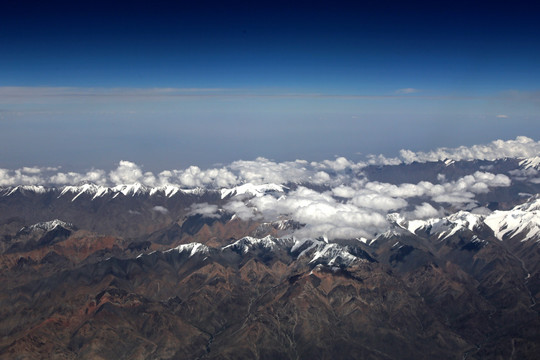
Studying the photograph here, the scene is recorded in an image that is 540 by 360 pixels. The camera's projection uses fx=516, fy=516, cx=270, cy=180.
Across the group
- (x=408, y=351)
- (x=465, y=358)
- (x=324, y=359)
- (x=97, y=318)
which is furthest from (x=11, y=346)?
(x=465, y=358)

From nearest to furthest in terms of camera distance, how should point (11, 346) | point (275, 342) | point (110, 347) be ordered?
point (11, 346), point (110, 347), point (275, 342)

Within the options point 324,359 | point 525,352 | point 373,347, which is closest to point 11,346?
point 324,359

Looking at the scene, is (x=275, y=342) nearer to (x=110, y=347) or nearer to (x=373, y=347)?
(x=373, y=347)

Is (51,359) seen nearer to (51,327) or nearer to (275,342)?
(51,327)

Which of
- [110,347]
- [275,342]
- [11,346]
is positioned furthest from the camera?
[275,342]

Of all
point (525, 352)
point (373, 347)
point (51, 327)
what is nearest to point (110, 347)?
point (51, 327)

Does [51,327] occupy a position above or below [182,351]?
above

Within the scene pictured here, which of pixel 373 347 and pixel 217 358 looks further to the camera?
pixel 373 347

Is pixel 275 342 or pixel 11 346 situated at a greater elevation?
pixel 11 346

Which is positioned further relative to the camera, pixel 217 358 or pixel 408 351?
pixel 408 351
